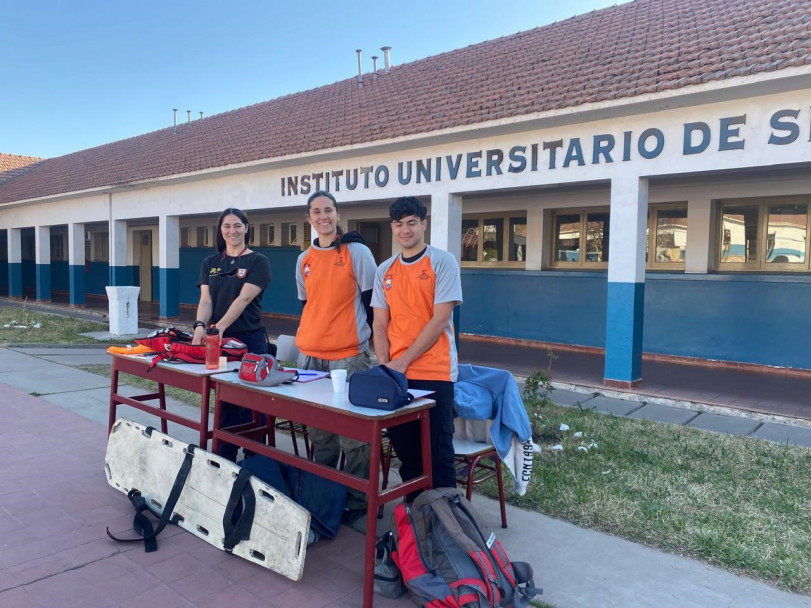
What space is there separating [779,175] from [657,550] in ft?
23.7

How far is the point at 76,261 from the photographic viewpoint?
61.4ft

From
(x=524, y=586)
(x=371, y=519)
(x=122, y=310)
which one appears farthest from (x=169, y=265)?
Result: (x=524, y=586)

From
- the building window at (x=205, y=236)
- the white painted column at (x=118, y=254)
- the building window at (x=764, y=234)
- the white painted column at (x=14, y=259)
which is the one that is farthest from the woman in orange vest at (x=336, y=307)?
the white painted column at (x=14, y=259)

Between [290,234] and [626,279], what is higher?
[290,234]

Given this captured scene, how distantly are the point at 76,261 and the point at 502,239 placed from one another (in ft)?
43.9

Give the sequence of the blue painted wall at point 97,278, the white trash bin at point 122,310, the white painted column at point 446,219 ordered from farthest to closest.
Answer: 1. the blue painted wall at point 97,278
2. the white trash bin at point 122,310
3. the white painted column at point 446,219

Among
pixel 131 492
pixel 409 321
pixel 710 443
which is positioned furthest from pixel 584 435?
pixel 131 492

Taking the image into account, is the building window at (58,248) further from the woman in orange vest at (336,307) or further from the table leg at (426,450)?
the table leg at (426,450)

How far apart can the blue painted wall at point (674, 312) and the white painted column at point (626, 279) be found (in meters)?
2.42

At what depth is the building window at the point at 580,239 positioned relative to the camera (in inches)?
437

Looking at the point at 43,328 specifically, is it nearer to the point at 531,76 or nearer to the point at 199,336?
the point at 199,336

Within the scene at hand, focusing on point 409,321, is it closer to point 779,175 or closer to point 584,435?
point 584,435

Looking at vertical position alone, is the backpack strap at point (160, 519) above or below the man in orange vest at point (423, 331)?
below

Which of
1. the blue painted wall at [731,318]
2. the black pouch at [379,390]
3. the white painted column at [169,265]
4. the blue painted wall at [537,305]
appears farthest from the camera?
the white painted column at [169,265]
